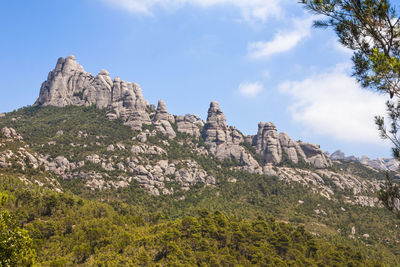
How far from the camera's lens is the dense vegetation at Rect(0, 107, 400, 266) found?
64.2 metres

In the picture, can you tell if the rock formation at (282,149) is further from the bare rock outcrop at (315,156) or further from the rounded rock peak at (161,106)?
the rounded rock peak at (161,106)

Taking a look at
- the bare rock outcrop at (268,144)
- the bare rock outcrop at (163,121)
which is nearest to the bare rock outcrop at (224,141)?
the bare rock outcrop at (268,144)

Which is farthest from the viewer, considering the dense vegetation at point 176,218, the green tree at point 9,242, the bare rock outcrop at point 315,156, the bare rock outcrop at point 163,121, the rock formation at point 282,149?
the bare rock outcrop at point 315,156

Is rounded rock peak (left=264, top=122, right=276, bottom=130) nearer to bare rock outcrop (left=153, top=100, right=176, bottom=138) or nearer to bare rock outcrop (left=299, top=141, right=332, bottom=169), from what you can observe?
bare rock outcrop (left=299, top=141, right=332, bottom=169)

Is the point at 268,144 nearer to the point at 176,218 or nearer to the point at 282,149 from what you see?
the point at 282,149

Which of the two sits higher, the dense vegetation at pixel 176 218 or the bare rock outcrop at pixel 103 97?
the bare rock outcrop at pixel 103 97

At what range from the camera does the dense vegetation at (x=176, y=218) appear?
2527 inches

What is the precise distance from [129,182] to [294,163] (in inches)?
4093

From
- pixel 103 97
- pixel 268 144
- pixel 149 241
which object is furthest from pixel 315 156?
pixel 149 241

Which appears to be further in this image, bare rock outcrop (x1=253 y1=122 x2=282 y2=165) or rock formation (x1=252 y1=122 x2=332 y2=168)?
rock formation (x1=252 y1=122 x2=332 y2=168)

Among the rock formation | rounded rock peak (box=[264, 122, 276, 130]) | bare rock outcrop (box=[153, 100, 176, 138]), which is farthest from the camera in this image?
rounded rock peak (box=[264, 122, 276, 130])

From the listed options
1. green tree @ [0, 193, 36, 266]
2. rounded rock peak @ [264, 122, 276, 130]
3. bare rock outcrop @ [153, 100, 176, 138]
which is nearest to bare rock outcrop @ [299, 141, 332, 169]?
rounded rock peak @ [264, 122, 276, 130]

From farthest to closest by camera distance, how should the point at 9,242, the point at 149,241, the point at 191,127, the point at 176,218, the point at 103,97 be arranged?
the point at 191,127, the point at 103,97, the point at 176,218, the point at 149,241, the point at 9,242

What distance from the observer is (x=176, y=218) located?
4286 inches
